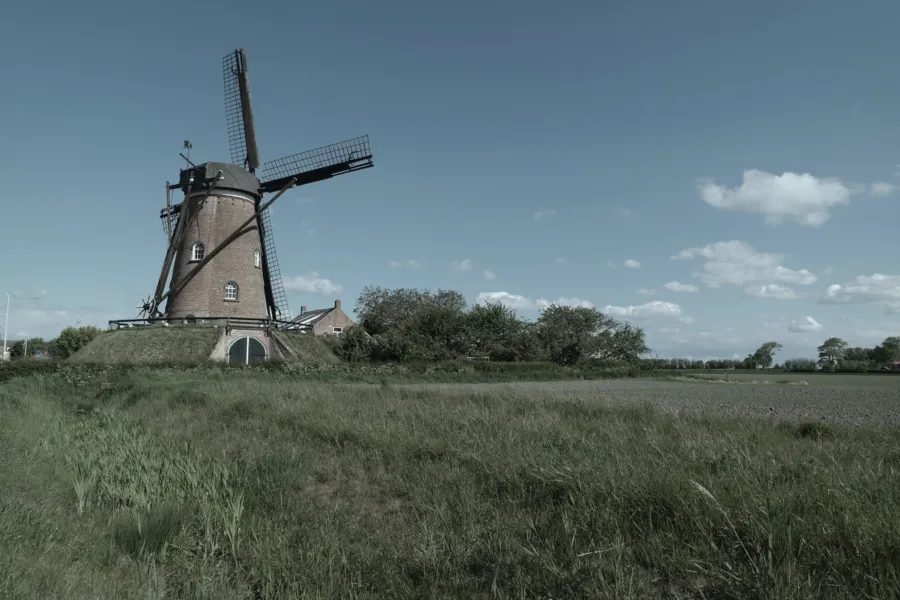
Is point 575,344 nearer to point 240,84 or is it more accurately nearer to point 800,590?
point 240,84

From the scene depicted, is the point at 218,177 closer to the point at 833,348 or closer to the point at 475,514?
the point at 475,514

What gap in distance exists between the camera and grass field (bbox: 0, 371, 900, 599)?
3.62m

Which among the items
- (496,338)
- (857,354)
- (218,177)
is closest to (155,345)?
(218,177)


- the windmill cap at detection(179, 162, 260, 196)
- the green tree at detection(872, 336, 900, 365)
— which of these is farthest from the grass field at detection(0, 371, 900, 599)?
the green tree at detection(872, 336, 900, 365)

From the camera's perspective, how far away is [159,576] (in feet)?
13.9

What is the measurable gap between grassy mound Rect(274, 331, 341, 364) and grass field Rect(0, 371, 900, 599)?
28.1 metres

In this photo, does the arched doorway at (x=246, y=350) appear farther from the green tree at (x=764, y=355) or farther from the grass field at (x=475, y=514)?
the green tree at (x=764, y=355)

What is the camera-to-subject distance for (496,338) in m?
50.0

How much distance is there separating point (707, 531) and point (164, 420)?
38.2 feet

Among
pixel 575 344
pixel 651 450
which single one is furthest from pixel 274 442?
pixel 575 344

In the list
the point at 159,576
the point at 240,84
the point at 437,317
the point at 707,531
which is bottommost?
the point at 159,576

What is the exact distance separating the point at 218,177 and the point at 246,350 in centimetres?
1108

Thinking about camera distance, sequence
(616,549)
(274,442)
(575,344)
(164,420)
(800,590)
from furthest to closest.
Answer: (575,344) < (164,420) < (274,442) < (616,549) < (800,590)

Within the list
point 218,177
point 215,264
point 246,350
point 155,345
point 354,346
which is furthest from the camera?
point 354,346
